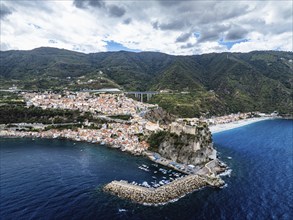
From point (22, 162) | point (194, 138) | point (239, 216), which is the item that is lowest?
point (239, 216)

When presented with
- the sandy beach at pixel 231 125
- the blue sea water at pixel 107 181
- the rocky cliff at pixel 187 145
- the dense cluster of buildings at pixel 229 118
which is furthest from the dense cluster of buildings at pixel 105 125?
the dense cluster of buildings at pixel 229 118

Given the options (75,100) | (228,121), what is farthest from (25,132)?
(228,121)

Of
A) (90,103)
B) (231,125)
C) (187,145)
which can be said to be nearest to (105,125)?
(90,103)

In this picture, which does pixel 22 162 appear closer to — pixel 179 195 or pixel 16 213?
pixel 16 213

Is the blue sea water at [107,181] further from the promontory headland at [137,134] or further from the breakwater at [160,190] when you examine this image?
the promontory headland at [137,134]

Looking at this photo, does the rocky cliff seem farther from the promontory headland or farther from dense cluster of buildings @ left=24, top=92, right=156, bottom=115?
A: dense cluster of buildings @ left=24, top=92, right=156, bottom=115

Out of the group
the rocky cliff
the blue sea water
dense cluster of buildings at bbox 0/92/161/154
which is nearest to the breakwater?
the blue sea water

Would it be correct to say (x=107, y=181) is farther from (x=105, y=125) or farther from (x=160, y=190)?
(x=105, y=125)
